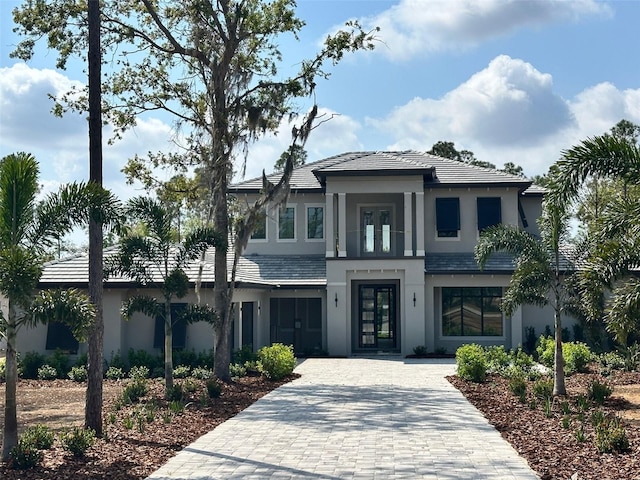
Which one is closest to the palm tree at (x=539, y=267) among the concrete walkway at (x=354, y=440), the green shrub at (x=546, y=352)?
the concrete walkway at (x=354, y=440)

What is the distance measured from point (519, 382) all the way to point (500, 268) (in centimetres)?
1155

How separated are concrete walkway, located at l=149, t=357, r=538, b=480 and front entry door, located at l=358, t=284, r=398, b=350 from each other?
1065cm

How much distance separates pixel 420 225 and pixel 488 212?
310cm

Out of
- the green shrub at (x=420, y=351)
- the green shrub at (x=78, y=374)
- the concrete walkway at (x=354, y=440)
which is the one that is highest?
the green shrub at (x=420, y=351)

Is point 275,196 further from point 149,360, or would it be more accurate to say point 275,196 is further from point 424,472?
point 424,472

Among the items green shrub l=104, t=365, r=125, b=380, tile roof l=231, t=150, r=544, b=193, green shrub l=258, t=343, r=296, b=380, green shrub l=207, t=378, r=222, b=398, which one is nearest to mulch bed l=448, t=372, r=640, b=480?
green shrub l=258, t=343, r=296, b=380

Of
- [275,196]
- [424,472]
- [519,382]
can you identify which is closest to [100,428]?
[424,472]

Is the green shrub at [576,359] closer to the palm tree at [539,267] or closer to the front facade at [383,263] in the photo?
the palm tree at [539,267]

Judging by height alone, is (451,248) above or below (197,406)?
above

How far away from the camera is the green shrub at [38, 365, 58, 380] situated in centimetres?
2128

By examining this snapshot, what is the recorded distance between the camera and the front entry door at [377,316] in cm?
2958

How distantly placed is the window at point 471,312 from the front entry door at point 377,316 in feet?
7.35

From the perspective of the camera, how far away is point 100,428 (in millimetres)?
11984

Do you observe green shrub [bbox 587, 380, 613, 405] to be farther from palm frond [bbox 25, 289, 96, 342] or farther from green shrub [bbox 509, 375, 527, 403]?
palm frond [bbox 25, 289, 96, 342]
